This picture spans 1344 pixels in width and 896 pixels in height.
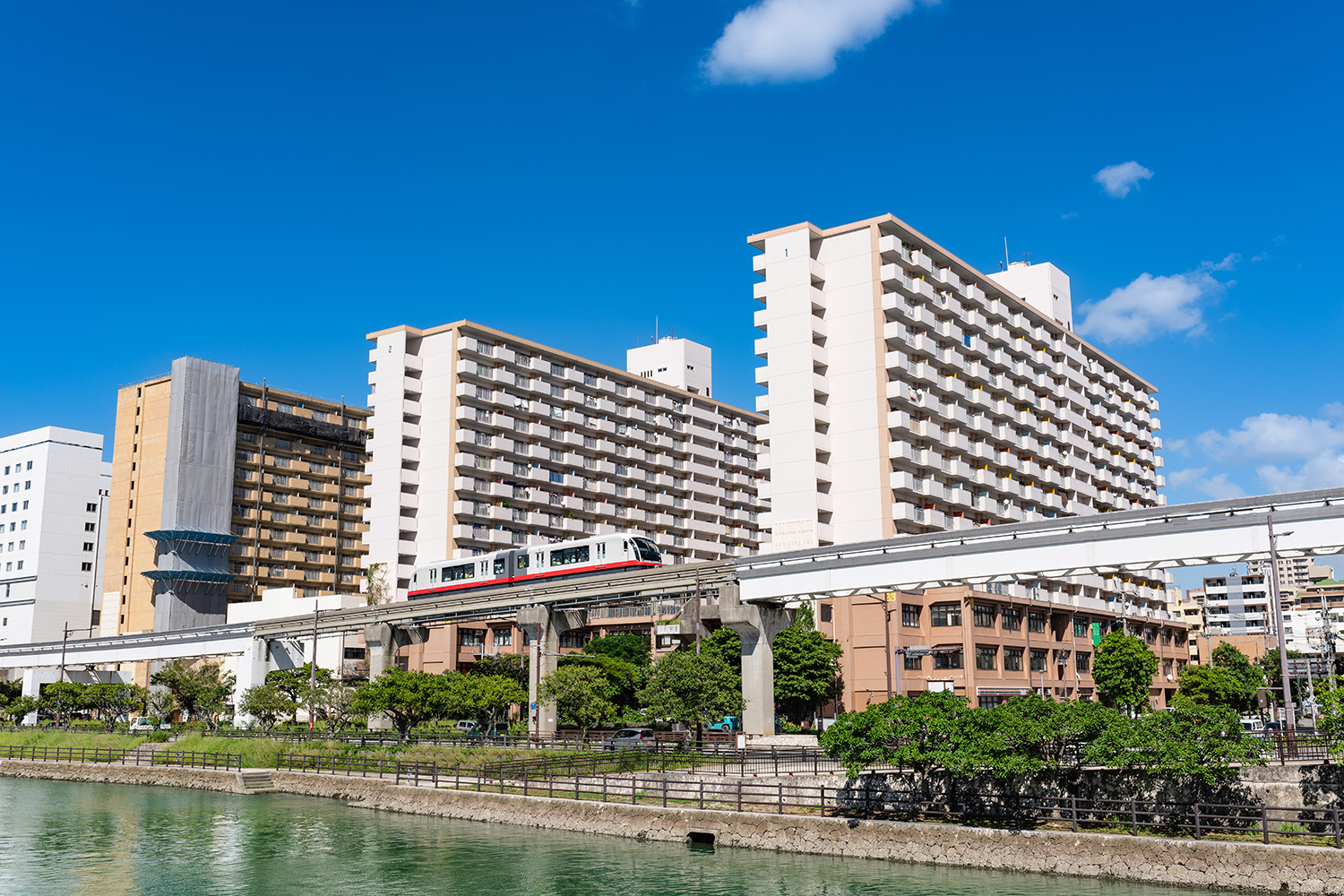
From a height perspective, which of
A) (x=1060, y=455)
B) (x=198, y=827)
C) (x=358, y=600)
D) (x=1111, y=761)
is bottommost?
(x=198, y=827)

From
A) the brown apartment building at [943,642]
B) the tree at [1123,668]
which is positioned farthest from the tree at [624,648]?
the tree at [1123,668]

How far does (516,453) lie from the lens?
117 m

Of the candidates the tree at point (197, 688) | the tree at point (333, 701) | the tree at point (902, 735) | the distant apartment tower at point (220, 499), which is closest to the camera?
the tree at point (902, 735)

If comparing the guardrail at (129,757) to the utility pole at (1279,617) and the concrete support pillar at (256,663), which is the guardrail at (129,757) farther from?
the utility pole at (1279,617)

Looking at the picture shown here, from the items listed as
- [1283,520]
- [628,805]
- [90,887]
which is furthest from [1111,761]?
[90,887]

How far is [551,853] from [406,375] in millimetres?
87222

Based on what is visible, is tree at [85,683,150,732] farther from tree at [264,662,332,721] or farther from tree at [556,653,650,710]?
tree at [556,653,650,710]

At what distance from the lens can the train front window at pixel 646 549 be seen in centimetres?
7012

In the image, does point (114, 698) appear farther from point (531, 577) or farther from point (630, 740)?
point (630, 740)

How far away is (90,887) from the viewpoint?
29453 mm

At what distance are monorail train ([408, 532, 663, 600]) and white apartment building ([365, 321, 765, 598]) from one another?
2576 cm

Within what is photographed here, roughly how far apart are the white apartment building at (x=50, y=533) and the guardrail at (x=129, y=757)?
88.4 m

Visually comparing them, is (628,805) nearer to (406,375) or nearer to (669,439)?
(406,375)

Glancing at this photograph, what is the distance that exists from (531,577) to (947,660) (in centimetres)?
3103
